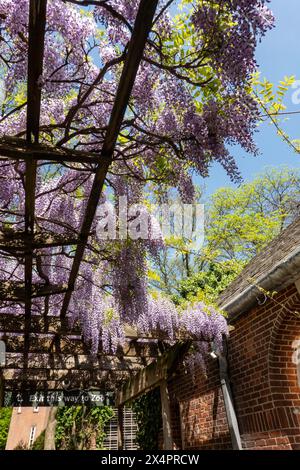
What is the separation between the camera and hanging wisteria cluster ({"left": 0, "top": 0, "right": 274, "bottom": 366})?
75.4 inches

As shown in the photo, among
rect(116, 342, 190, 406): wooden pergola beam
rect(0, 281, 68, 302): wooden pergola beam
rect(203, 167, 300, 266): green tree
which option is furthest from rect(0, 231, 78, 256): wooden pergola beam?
rect(203, 167, 300, 266): green tree

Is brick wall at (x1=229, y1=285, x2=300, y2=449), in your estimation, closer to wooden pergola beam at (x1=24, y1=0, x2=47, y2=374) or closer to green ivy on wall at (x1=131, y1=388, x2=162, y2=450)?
wooden pergola beam at (x1=24, y1=0, x2=47, y2=374)

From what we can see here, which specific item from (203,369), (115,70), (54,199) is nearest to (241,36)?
(115,70)

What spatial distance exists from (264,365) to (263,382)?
19cm

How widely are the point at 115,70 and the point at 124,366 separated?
19.0 ft

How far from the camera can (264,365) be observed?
14.2 feet

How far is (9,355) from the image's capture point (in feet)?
20.8

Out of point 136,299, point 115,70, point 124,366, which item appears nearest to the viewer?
point 115,70

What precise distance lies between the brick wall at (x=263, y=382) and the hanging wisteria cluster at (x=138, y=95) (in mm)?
1764

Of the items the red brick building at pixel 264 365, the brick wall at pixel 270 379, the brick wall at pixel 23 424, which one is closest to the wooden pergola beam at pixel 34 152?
the red brick building at pixel 264 365

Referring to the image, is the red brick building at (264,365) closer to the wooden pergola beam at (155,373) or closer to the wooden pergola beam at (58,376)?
the wooden pergola beam at (155,373)

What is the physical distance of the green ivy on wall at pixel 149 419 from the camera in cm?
795

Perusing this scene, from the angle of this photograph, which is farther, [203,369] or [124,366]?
[124,366]
